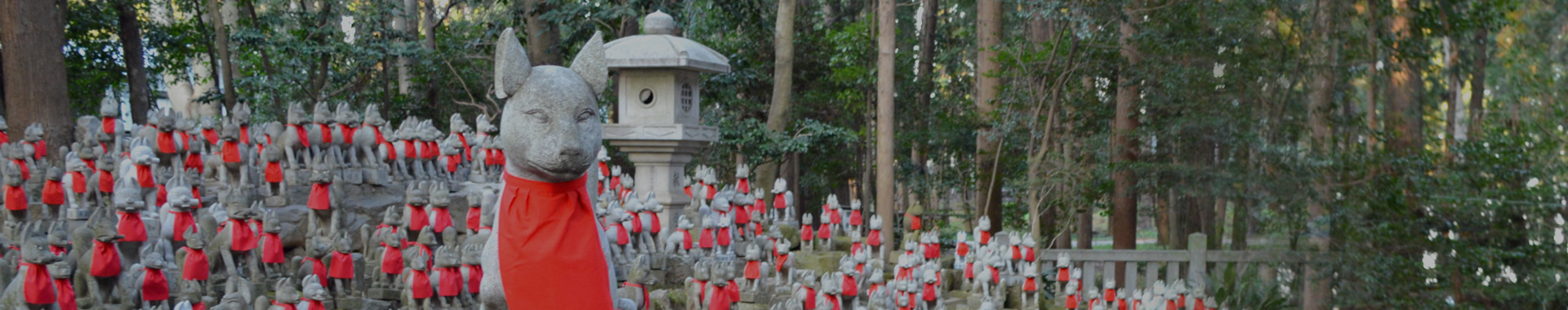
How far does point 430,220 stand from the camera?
5.76m

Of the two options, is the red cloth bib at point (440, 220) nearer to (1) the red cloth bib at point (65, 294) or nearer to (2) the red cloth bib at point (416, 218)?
(2) the red cloth bib at point (416, 218)

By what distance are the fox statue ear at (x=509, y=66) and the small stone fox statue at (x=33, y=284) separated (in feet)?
8.43

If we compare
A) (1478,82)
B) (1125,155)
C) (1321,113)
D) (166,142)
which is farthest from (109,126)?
(1478,82)

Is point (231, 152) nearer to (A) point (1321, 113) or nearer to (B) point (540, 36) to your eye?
(B) point (540, 36)

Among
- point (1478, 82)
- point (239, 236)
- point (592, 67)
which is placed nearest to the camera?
point (1478, 82)

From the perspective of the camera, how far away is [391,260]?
5258 millimetres

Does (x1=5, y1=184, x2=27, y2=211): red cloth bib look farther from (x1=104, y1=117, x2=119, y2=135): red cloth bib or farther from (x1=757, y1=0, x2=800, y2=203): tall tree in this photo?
(x1=757, y1=0, x2=800, y2=203): tall tree

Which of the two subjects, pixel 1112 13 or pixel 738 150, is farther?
pixel 738 150

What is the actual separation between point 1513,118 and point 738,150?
Result: 9887mm

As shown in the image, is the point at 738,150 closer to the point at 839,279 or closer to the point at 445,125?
the point at 445,125

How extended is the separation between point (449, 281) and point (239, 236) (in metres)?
1.13

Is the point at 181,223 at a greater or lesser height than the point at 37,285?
greater

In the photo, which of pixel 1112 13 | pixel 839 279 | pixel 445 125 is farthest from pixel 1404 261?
pixel 445 125

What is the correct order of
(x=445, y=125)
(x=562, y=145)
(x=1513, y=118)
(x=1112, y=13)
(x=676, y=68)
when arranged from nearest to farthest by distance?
1. (x=1513, y=118)
2. (x=562, y=145)
3. (x=676, y=68)
4. (x=1112, y=13)
5. (x=445, y=125)
